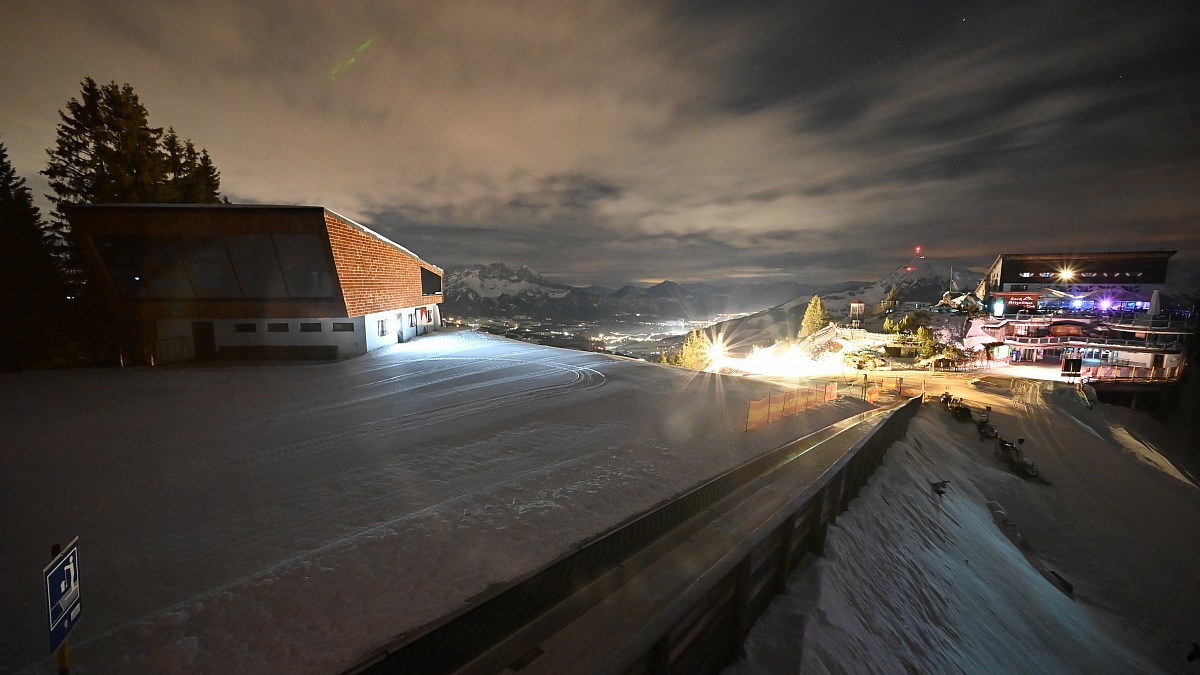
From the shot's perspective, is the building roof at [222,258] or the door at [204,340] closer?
the building roof at [222,258]

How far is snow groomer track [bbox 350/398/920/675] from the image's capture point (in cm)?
388

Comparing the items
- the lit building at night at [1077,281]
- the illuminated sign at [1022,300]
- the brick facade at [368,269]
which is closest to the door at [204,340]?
the brick facade at [368,269]

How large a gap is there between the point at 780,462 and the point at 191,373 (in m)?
24.3

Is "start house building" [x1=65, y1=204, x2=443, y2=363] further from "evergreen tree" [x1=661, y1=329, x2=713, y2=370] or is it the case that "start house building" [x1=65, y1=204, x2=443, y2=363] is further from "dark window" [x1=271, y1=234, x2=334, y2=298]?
"evergreen tree" [x1=661, y1=329, x2=713, y2=370]

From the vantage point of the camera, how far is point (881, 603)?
21.5 feet

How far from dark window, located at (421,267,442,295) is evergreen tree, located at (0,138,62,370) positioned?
1926 cm

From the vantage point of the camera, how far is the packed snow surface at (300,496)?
4684 millimetres

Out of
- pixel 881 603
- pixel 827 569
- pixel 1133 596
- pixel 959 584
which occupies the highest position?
pixel 827 569

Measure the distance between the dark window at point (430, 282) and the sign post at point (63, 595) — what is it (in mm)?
33748

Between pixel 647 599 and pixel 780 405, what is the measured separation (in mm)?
13106

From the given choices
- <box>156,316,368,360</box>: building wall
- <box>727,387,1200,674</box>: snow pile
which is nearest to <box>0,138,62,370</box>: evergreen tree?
<box>156,316,368,360</box>: building wall

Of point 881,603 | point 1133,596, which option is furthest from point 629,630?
point 1133,596

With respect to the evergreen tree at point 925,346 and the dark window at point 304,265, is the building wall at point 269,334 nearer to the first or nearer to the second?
the dark window at point 304,265

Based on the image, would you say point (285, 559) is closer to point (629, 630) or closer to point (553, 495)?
point (553, 495)
